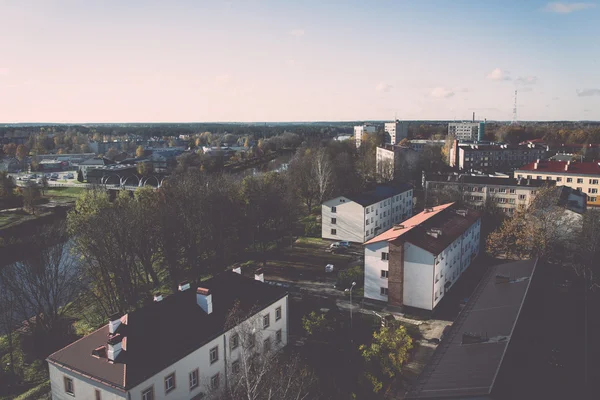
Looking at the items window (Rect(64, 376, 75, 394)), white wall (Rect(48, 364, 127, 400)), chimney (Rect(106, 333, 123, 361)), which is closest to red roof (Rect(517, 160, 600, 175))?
chimney (Rect(106, 333, 123, 361))

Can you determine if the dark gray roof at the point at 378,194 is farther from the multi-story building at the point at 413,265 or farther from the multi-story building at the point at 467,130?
the multi-story building at the point at 467,130

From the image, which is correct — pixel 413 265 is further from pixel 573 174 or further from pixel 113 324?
pixel 573 174

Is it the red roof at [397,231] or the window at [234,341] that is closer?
the window at [234,341]

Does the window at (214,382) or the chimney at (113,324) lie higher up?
the chimney at (113,324)

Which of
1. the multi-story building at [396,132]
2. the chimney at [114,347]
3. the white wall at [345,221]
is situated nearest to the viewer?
the chimney at [114,347]

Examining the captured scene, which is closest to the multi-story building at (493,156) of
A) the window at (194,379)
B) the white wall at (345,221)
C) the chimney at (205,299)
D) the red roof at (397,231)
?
the white wall at (345,221)

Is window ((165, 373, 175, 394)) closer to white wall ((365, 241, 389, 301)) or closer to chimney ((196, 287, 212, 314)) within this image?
chimney ((196, 287, 212, 314))

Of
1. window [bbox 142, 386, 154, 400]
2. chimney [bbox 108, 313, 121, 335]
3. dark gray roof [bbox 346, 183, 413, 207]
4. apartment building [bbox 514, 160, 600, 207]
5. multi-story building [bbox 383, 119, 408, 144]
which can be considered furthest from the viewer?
multi-story building [bbox 383, 119, 408, 144]

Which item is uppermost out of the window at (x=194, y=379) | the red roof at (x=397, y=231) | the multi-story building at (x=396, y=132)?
the multi-story building at (x=396, y=132)
